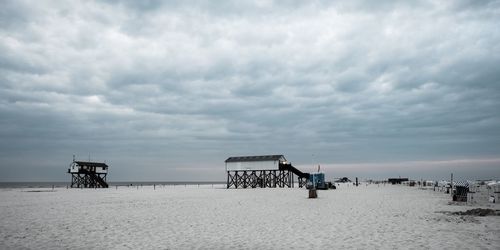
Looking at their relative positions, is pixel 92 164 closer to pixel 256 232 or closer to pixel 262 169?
pixel 262 169

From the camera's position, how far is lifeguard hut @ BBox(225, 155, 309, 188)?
66.2m

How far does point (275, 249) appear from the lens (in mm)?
10594

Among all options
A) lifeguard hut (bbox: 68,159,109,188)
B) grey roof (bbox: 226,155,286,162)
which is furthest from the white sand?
lifeguard hut (bbox: 68,159,109,188)

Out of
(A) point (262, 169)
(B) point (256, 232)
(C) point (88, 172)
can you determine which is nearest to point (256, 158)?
(A) point (262, 169)

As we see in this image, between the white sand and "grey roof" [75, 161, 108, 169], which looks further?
"grey roof" [75, 161, 108, 169]

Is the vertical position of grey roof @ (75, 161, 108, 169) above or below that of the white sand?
above

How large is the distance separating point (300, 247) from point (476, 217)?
478 inches

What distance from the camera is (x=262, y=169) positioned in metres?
66.9

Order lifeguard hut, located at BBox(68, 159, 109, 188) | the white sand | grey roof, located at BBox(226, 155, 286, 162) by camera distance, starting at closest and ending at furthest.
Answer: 1. the white sand
2. grey roof, located at BBox(226, 155, 286, 162)
3. lifeguard hut, located at BBox(68, 159, 109, 188)

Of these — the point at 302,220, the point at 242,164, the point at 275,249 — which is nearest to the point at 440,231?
the point at 302,220

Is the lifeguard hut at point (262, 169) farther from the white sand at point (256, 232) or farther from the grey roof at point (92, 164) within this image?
the white sand at point (256, 232)

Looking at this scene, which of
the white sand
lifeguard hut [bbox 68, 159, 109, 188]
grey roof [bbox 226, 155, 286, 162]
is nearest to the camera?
the white sand

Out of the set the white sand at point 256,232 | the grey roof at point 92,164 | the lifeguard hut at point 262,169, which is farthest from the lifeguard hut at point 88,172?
the white sand at point 256,232

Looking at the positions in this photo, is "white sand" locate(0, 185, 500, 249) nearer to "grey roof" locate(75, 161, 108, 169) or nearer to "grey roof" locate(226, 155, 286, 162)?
"grey roof" locate(226, 155, 286, 162)
